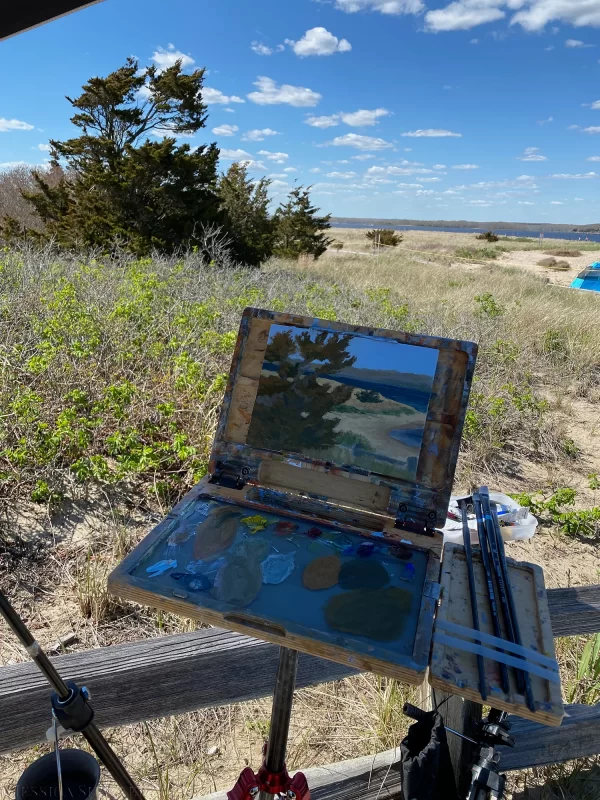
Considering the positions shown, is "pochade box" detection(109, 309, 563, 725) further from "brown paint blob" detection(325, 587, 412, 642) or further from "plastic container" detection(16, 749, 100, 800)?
"plastic container" detection(16, 749, 100, 800)

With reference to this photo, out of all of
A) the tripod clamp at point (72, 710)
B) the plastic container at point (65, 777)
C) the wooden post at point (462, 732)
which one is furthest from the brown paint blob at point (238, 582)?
the wooden post at point (462, 732)

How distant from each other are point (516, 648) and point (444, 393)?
498mm

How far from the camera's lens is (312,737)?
2152mm

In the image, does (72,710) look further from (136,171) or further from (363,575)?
(136,171)

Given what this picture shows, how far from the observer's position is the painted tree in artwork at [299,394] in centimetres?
123

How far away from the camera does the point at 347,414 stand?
1229 mm

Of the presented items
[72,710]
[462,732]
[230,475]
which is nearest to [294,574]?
[230,475]

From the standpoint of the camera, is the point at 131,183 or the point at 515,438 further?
the point at 131,183

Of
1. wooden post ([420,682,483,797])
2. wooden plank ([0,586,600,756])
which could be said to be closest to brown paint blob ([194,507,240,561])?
wooden plank ([0,586,600,756])

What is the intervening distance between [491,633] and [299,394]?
2.02 ft

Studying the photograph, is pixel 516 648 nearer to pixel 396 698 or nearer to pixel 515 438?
pixel 396 698

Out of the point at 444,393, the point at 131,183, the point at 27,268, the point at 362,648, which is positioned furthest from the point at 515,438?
the point at 131,183

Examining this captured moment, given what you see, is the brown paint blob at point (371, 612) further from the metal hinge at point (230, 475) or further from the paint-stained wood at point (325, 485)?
the metal hinge at point (230, 475)

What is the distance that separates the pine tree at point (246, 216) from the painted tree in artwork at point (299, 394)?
13.5 metres
